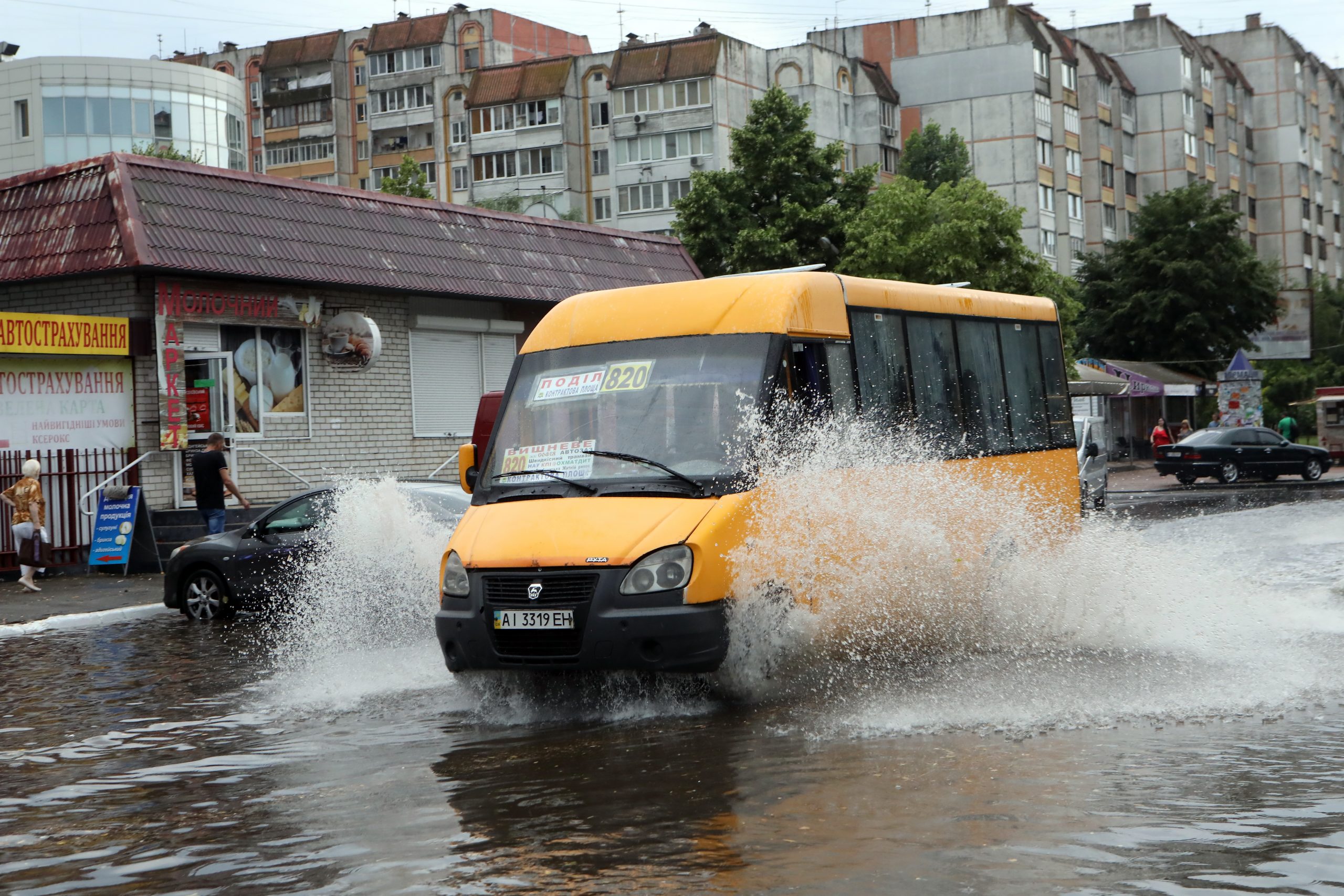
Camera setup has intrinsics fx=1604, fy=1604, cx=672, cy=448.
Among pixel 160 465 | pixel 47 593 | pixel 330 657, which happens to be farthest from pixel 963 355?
pixel 160 465

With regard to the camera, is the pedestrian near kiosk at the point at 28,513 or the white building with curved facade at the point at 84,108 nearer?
the pedestrian near kiosk at the point at 28,513

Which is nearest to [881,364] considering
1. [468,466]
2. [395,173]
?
[468,466]

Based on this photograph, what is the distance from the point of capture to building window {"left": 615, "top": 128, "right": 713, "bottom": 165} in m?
73.9

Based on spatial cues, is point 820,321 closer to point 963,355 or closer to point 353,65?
point 963,355

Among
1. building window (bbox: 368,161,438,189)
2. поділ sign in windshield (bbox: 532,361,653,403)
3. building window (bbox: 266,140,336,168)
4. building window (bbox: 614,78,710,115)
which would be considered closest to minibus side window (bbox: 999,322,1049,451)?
поділ sign in windshield (bbox: 532,361,653,403)

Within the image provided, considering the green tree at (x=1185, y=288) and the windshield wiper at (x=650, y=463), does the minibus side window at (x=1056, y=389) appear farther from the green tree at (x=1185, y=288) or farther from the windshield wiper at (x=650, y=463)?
the green tree at (x=1185, y=288)

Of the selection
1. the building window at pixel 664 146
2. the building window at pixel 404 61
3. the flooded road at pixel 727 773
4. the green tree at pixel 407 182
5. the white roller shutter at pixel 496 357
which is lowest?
the flooded road at pixel 727 773

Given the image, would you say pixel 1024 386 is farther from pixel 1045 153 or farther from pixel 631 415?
pixel 1045 153

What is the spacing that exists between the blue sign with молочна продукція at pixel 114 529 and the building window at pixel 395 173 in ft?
233

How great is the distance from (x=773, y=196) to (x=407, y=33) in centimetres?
5355

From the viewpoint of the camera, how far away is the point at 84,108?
6412 cm

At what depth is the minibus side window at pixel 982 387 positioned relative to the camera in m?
12.1

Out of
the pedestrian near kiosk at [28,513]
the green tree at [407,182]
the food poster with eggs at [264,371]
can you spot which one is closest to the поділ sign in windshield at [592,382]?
the pedestrian near kiosk at [28,513]

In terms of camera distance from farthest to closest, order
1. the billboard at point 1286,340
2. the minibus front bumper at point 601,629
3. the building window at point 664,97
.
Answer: the building window at point 664,97
the billboard at point 1286,340
the minibus front bumper at point 601,629
